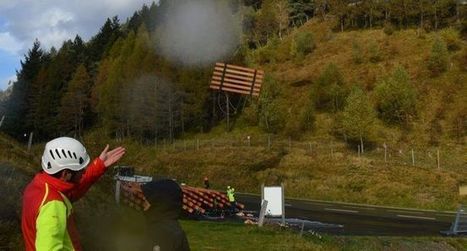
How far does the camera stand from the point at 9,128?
258 feet

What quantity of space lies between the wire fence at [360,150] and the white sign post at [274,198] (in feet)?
81.8

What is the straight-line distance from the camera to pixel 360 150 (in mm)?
48656

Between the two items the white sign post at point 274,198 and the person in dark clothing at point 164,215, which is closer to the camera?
the person in dark clothing at point 164,215

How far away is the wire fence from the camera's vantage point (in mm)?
42312

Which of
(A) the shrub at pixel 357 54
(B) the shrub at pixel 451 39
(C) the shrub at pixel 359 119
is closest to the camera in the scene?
(C) the shrub at pixel 359 119

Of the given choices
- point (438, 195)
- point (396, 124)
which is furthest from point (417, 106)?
point (438, 195)

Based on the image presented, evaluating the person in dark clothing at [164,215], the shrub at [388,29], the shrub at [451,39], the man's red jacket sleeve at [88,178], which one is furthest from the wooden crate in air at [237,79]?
the man's red jacket sleeve at [88,178]

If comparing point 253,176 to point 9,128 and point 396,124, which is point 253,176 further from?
point 9,128

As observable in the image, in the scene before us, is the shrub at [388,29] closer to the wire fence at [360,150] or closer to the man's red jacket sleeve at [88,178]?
the wire fence at [360,150]

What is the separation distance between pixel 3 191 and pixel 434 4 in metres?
79.4

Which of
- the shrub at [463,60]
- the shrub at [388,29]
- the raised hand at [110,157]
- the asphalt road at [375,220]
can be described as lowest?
the asphalt road at [375,220]

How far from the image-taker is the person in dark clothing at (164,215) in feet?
13.4

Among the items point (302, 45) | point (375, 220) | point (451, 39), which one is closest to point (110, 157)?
point (375, 220)

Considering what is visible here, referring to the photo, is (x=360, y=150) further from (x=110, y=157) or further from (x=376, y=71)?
(x=110, y=157)
